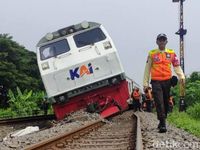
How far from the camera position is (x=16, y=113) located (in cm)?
3250

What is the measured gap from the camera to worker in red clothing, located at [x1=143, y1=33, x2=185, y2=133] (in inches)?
353

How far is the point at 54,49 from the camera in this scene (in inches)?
640

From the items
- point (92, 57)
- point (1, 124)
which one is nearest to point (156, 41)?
point (92, 57)

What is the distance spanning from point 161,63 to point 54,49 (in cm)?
767

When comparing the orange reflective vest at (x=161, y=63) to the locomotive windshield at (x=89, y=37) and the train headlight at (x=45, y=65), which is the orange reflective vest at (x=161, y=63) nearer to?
the locomotive windshield at (x=89, y=37)

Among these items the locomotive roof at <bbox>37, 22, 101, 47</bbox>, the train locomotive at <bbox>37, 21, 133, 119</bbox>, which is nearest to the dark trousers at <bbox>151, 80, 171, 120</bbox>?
the train locomotive at <bbox>37, 21, 133, 119</bbox>

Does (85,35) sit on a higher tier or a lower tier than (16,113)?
higher

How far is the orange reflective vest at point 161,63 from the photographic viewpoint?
9.05 metres

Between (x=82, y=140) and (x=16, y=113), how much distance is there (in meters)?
24.2

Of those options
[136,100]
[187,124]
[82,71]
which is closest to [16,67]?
[136,100]

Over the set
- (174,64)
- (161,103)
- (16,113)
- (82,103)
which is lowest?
(16,113)

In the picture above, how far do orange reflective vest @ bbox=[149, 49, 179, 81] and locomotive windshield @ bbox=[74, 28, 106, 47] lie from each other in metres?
7.21

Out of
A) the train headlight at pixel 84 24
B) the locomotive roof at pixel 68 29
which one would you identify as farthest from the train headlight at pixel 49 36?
the train headlight at pixel 84 24

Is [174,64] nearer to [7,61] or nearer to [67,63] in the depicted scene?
[67,63]
